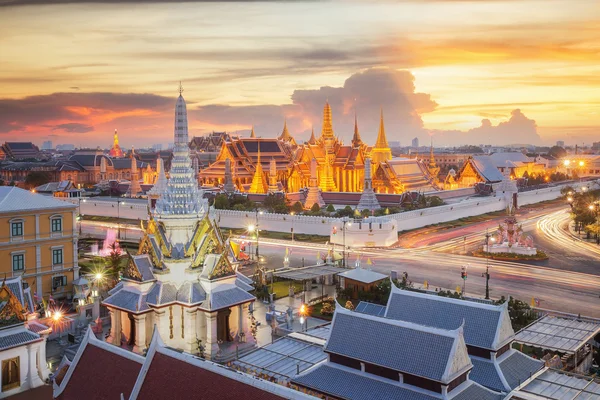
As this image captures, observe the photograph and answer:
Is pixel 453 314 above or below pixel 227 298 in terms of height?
above

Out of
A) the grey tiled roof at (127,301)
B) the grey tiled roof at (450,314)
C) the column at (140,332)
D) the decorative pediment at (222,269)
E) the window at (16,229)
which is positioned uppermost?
the window at (16,229)

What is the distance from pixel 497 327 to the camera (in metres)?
17.9

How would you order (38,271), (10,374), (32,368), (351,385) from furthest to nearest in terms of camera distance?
(38,271), (32,368), (10,374), (351,385)

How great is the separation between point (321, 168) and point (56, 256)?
52562 millimetres

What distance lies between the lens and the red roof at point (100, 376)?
1521 cm

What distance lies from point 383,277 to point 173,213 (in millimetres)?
13186

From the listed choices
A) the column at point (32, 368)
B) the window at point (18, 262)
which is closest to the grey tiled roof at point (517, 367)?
the column at point (32, 368)

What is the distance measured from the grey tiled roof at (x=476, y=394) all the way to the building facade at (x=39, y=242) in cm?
2460

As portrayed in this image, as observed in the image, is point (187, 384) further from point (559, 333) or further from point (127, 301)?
point (559, 333)

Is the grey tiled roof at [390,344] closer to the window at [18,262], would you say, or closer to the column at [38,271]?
the column at [38,271]

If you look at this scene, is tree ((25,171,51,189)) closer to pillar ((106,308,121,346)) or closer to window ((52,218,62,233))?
window ((52,218,62,233))

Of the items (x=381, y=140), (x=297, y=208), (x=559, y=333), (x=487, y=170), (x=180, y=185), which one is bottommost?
(x=559, y=333)

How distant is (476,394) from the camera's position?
630 inches

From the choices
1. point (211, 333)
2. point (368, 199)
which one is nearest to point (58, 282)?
point (211, 333)
